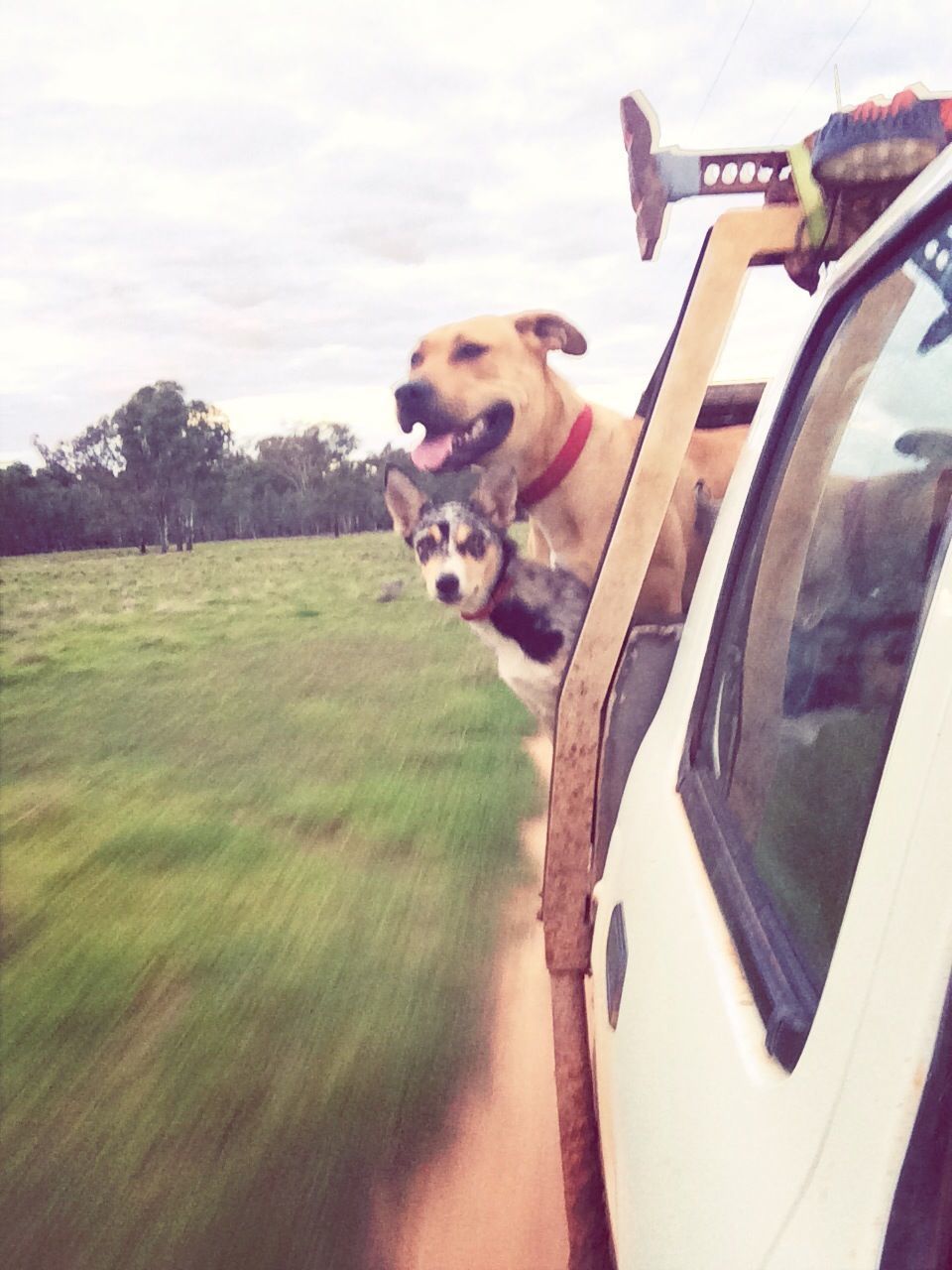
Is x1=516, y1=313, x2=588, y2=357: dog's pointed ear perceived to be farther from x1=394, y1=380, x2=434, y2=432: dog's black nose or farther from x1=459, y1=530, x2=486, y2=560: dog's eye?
x1=459, y1=530, x2=486, y2=560: dog's eye

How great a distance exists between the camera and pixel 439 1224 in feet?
7.44

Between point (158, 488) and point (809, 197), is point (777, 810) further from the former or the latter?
point (158, 488)

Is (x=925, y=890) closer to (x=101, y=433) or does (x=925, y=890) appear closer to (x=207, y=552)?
(x=101, y=433)

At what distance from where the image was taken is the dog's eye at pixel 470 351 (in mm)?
2850

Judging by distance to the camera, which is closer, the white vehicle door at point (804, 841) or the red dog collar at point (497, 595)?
the white vehicle door at point (804, 841)

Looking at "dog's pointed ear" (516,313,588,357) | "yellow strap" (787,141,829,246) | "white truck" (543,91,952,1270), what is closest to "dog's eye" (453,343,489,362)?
"dog's pointed ear" (516,313,588,357)

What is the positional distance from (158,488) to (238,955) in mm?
20026

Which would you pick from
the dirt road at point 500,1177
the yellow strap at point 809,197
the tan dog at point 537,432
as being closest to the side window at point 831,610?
the yellow strap at point 809,197

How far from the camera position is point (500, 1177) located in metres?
2.41

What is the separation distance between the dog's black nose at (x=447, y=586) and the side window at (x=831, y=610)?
7.18ft

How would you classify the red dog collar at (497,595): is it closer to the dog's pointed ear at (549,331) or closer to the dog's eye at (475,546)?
the dog's eye at (475,546)

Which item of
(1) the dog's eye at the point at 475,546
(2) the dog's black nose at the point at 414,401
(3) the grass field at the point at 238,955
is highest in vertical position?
(2) the dog's black nose at the point at 414,401

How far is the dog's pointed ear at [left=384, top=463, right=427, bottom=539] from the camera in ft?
12.2

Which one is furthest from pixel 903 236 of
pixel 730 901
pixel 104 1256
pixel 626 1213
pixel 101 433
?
pixel 101 433
